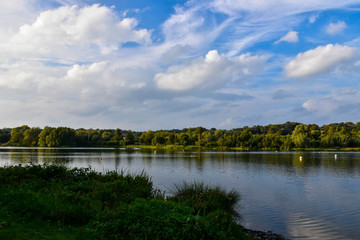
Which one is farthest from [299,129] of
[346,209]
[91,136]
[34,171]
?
[34,171]

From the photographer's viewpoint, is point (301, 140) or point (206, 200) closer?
point (206, 200)

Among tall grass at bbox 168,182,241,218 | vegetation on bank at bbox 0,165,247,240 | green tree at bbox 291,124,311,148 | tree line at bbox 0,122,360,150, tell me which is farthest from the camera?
tree line at bbox 0,122,360,150

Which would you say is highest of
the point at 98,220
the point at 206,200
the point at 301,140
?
the point at 301,140

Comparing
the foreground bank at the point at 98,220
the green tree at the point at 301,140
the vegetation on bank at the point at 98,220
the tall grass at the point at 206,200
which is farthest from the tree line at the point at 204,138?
the foreground bank at the point at 98,220

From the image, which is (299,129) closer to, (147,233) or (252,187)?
(252,187)

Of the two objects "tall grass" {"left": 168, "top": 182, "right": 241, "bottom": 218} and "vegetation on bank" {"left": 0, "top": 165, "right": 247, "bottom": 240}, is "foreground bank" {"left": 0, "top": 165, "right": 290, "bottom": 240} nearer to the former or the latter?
"vegetation on bank" {"left": 0, "top": 165, "right": 247, "bottom": 240}

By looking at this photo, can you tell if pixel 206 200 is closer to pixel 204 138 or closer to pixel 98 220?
pixel 98 220

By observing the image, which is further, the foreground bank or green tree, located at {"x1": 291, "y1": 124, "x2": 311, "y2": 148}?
green tree, located at {"x1": 291, "y1": 124, "x2": 311, "y2": 148}

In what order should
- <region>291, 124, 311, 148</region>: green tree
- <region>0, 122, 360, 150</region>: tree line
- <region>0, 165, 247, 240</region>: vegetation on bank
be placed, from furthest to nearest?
<region>0, 122, 360, 150</region>: tree line → <region>291, 124, 311, 148</region>: green tree → <region>0, 165, 247, 240</region>: vegetation on bank

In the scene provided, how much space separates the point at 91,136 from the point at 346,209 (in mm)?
168214

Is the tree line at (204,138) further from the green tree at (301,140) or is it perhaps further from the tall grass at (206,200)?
the tall grass at (206,200)

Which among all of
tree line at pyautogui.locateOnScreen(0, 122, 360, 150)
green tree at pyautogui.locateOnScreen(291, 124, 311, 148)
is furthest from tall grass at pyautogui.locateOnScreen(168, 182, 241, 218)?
green tree at pyautogui.locateOnScreen(291, 124, 311, 148)

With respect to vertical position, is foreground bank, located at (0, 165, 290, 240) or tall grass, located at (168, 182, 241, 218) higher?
foreground bank, located at (0, 165, 290, 240)

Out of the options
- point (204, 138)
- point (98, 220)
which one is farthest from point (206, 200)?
point (204, 138)
